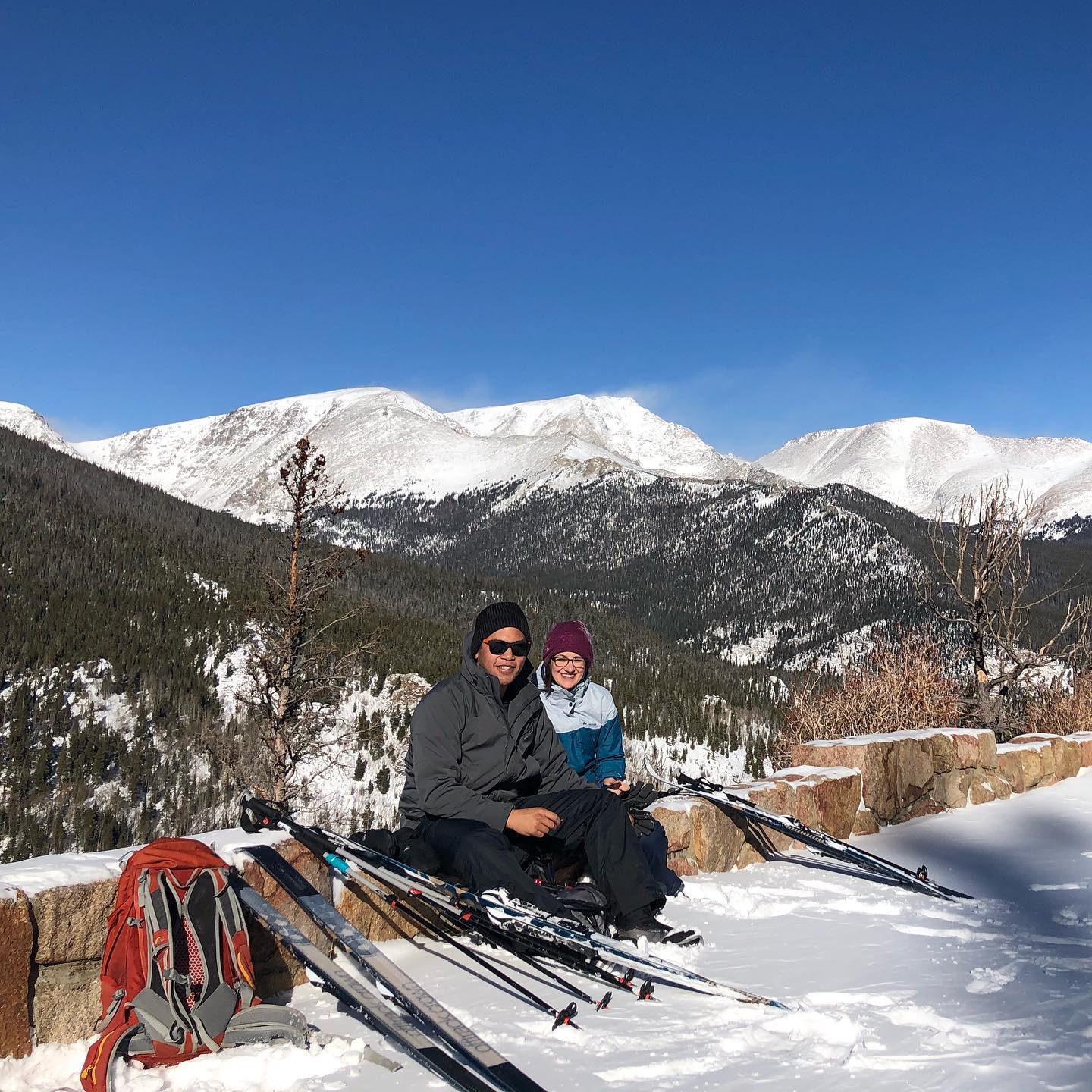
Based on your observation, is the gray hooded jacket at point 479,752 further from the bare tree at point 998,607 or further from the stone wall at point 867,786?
the bare tree at point 998,607

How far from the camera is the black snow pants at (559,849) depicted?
358 cm

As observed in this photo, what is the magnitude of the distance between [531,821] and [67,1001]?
184cm

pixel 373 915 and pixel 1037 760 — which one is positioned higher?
pixel 373 915

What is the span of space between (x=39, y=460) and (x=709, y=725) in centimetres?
9184

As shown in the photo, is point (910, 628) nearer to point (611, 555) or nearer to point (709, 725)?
point (709, 725)

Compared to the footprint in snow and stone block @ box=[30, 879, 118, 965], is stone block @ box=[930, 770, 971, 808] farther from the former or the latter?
stone block @ box=[30, 879, 118, 965]

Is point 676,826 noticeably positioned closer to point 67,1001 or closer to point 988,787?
point 67,1001

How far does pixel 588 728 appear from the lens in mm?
5281

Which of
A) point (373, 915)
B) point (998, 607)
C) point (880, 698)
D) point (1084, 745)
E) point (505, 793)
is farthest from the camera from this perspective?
point (998, 607)

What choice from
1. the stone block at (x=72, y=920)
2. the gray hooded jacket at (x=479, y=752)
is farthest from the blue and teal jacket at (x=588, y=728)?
the stone block at (x=72, y=920)

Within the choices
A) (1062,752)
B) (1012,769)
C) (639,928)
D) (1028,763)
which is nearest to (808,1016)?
(639,928)

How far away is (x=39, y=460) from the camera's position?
4407 inches

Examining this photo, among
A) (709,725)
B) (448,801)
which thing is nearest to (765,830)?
(448,801)

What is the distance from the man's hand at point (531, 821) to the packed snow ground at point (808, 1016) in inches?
23.3
